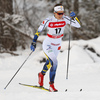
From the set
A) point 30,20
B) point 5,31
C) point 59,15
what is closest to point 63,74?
point 59,15

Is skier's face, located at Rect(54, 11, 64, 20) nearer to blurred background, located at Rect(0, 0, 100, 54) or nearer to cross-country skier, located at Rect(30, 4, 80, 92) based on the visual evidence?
cross-country skier, located at Rect(30, 4, 80, 92)

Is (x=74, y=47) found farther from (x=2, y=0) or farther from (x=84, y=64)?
(x=2, y=0)

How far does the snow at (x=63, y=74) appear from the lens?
401cm

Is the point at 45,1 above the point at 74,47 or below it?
above

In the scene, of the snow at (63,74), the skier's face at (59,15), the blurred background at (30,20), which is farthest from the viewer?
the blurred background at (30,20)

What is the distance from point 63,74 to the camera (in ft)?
23.4

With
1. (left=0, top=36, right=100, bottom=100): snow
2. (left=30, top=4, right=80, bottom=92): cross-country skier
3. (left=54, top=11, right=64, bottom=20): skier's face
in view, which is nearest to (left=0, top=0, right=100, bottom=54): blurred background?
(left=0, top=36, right=100, bottom=100): snow

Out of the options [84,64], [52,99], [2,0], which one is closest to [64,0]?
[2,0]

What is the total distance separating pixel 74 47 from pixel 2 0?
4.42 metres

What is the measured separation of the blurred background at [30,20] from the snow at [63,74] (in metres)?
0.85

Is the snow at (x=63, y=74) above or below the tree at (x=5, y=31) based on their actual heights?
below

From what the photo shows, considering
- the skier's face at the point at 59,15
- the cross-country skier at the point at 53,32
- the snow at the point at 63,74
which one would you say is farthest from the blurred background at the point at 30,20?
the skier's face at the point at 59,15

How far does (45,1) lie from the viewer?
14.6 metres

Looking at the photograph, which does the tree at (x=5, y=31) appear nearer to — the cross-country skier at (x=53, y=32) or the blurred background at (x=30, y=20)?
the blurred background at (x=30, y=20)
